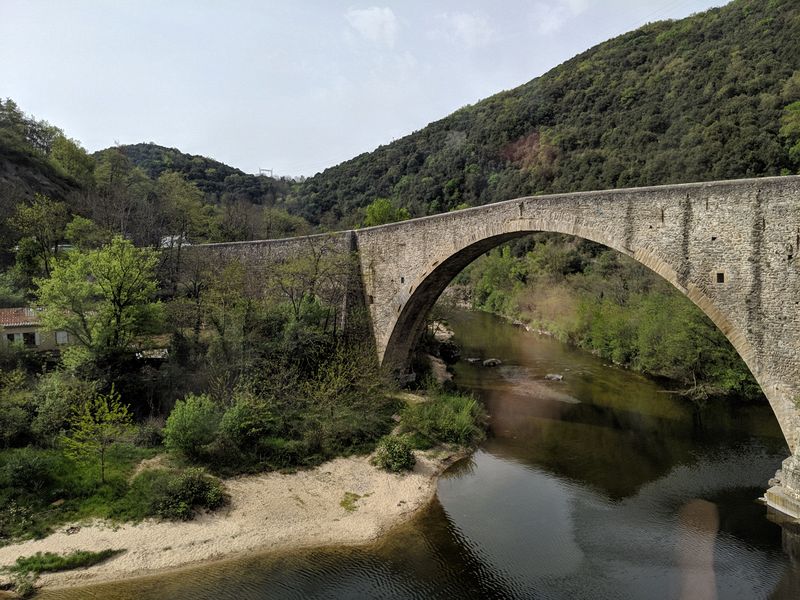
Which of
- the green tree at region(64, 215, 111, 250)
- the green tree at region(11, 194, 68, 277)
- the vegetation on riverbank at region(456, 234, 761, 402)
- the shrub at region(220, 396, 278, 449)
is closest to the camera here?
the shrub at region(220, 396, 278, 449)

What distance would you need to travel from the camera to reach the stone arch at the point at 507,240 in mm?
10922

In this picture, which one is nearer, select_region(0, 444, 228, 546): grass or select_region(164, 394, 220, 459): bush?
select_region(0, 444, 228, 546): grass

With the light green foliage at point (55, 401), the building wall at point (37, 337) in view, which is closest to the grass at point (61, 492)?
the light green foliage at point (55, 401)

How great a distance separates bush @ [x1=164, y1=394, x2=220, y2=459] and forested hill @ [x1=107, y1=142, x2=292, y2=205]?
1750 inches

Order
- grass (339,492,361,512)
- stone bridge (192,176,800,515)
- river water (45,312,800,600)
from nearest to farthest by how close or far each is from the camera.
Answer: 1. river water (45,312,800,600)
2. stone bridge (192,176,800,515)
3. grass (339,492,361,512)

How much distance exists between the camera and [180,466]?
13.2 metres

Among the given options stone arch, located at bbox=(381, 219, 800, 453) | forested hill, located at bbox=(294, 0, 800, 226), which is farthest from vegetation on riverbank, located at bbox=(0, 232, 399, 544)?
forested hill, located at bbox=(294, 0, 800, 226)

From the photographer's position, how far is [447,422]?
655 inches

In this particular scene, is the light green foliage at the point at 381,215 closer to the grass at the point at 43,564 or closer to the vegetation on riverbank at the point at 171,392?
the vegetation on riverbank at the point at 171,392

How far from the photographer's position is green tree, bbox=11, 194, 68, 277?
2209 centimetres

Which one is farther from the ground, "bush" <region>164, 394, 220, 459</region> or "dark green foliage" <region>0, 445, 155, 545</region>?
"bush" <region>164, 394, 220, 459</region>

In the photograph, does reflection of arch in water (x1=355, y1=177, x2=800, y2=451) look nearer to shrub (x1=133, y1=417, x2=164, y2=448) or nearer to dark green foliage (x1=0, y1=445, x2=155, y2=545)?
shrub (x1=133, y1=417, x2=164, y2=448)

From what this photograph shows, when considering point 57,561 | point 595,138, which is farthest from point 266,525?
point 595,138

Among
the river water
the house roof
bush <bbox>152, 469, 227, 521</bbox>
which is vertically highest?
the house roof
